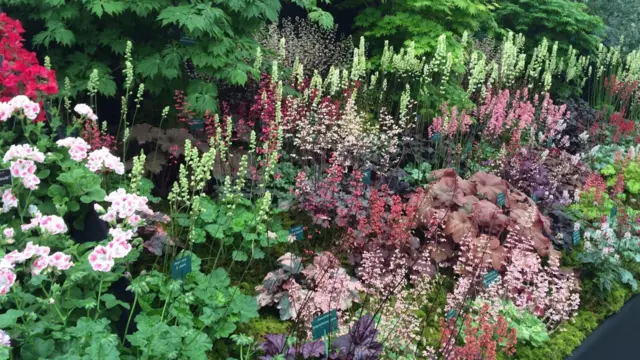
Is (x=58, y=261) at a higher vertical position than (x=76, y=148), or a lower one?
lower

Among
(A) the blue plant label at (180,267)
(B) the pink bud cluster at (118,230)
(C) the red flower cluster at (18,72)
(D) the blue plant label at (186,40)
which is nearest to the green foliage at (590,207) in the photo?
(D) the blue plant label at (186,40)

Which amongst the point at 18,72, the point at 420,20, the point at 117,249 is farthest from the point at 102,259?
the point at 420,20

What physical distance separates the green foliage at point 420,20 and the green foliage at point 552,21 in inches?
102

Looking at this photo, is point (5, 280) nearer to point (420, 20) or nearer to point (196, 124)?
point (196, 124)

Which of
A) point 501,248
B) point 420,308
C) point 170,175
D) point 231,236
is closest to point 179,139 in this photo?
point 170,175

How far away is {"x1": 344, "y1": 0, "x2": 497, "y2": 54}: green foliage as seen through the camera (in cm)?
600

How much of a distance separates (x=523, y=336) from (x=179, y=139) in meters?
2.75

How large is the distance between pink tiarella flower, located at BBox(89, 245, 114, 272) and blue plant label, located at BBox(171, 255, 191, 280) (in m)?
0.51

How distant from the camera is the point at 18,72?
3.29 m

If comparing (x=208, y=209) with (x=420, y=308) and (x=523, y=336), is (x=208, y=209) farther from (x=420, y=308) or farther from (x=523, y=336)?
(x=523, y=336)

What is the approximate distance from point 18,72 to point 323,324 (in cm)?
238

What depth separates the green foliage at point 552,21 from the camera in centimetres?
873

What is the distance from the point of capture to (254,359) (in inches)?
113

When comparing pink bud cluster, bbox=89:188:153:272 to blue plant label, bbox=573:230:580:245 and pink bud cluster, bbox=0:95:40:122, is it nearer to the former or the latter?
pink bud cluster, bbox=0:95:40:122
